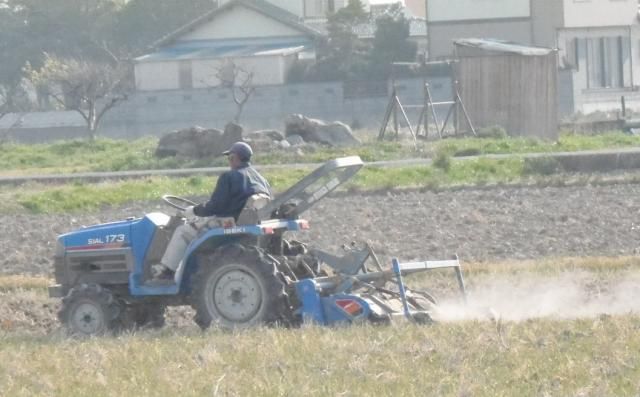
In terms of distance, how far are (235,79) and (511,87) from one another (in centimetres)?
1809

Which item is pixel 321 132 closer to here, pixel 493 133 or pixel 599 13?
pixel 493 133

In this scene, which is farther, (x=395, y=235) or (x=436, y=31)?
(x=436, y=31)

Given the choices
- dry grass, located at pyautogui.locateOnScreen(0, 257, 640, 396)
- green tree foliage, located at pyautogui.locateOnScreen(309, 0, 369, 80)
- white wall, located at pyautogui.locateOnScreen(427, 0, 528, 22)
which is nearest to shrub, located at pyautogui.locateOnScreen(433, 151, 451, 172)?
dry grass, located at pyautogui.locateOnScreen(0, 257, 640, 396)

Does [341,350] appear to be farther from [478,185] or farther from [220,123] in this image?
[220,123]

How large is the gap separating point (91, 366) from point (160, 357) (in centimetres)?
53

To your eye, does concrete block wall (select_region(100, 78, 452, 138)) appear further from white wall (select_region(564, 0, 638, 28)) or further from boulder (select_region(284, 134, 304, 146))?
boulder (select_region(284, 134, 304, 146))

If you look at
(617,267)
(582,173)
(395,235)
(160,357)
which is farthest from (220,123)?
(160,357)

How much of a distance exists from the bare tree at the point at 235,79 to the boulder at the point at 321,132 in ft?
43.0

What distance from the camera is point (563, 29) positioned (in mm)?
57969

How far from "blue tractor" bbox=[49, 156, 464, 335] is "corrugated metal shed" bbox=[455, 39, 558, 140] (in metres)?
28.0

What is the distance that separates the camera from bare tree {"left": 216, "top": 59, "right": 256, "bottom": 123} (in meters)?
53.8

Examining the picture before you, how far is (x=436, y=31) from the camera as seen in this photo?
59.2m

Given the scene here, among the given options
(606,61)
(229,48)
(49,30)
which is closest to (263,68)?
(229,48)

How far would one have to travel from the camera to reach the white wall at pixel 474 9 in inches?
2301
